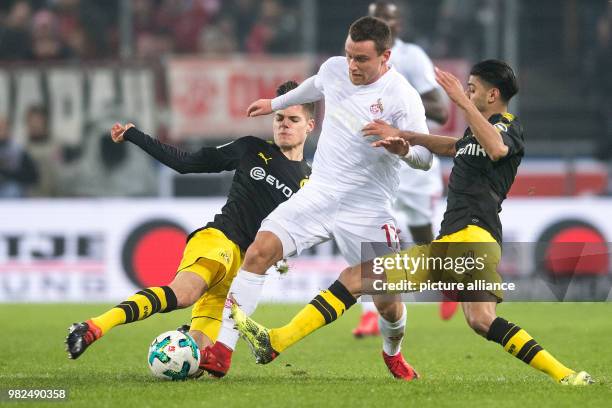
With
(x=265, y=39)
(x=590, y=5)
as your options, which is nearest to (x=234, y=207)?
(x=265, y=39)

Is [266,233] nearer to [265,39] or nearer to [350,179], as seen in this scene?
[350,179]

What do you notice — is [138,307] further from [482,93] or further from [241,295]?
[482,93]

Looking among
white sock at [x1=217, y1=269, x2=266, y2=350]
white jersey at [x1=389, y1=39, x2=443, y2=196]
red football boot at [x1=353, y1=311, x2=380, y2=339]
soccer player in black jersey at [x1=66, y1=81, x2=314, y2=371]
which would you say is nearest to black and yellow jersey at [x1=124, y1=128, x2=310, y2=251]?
soccer player in black jersey at [x1=66, y1=81, x2=314, y2=371]

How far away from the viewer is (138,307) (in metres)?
7.08

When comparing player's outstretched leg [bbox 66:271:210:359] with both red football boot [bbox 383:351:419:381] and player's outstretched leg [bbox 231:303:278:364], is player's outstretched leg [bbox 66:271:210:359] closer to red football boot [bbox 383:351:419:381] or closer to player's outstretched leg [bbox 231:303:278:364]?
player's outstretched leg [bbox 231:303:278:364]

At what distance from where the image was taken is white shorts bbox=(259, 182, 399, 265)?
7223 mm

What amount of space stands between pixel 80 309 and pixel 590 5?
9.69m

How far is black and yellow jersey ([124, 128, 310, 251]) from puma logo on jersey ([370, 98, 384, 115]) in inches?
34.0

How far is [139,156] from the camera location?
53.4 feet

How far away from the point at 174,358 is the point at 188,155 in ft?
4.69

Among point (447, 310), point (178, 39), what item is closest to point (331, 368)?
point (447, 310)

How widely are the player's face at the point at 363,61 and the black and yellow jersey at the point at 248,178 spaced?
90cm

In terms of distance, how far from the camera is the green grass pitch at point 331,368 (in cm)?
632

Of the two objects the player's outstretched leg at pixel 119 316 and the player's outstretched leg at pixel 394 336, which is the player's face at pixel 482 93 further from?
the player's outstretched leg at pixel 119 316
